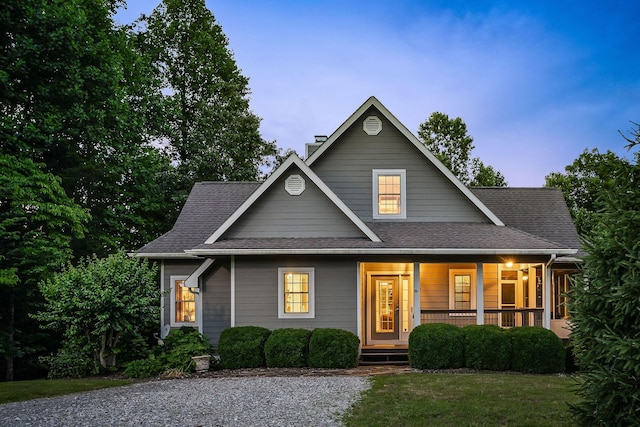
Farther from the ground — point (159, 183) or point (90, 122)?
point (90, 122)

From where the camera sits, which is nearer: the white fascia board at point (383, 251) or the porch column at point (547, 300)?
the white fascia board at point (383, 251)

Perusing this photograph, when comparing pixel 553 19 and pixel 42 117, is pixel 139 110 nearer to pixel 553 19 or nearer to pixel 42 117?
pixel 42 117

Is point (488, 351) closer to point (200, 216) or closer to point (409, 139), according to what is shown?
point (409, 139)

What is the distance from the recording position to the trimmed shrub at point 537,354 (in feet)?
42.7

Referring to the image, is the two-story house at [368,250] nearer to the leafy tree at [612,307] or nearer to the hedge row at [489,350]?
the hedge row at [489,350]

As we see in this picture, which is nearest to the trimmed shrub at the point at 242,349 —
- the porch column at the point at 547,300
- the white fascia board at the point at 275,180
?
the white fascia board at the point at 275,180

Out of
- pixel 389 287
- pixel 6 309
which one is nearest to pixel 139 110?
pixel 6 309

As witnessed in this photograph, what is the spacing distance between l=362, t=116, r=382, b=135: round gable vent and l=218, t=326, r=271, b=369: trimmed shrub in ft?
24.2

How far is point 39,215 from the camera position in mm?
17016

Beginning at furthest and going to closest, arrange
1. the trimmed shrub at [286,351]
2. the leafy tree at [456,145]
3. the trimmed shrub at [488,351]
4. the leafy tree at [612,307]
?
the leafy tree at [456,145] → the trimmed shrub at [286,351] → the trimmed shrub at [488,351] → the leafy tree at [612,307]

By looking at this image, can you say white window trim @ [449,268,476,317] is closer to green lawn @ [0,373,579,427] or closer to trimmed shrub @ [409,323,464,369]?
trimmed shrub @ [409,323,464,369]

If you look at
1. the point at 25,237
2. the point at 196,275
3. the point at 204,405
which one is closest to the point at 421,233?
the point at 196,275

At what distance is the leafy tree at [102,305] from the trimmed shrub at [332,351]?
177 inches

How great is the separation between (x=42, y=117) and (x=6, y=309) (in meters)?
6.86
